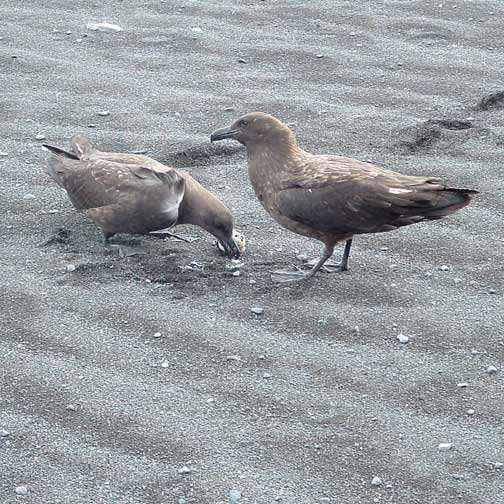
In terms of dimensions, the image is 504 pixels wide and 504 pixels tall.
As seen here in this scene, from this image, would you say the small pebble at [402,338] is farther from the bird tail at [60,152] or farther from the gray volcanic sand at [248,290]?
the bird tail at [60,152]

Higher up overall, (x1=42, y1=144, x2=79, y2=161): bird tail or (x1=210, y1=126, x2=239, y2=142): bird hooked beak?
(x1=210, y1=126, x2=239, y2=142): bird hooked beak

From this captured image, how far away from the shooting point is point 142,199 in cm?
639

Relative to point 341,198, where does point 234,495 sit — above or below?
below

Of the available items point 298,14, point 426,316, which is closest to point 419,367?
point 426,316

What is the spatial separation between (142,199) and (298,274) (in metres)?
0.96

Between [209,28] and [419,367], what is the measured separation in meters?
4.70

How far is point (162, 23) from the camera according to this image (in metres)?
9.32

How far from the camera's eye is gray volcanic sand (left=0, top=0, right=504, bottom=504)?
14.9 ft

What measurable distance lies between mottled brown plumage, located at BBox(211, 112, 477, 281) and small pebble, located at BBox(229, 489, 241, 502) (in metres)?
1.81

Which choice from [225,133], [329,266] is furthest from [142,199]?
[329,266]

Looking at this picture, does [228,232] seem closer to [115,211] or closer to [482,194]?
[115,211]

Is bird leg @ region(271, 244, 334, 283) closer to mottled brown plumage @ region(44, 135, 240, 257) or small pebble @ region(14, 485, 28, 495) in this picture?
mottled brown plumage @ region(44, 135, 240, 257)

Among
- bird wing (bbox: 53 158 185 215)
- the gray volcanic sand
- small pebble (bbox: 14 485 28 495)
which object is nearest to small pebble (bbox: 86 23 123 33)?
the gray volcanic sand

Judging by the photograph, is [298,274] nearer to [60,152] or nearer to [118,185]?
[118,185]
